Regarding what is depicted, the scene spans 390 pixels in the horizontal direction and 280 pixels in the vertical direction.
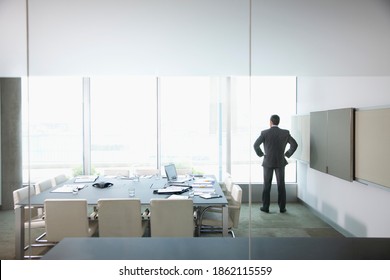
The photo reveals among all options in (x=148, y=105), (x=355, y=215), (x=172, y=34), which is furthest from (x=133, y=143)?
(x=355, y=215)

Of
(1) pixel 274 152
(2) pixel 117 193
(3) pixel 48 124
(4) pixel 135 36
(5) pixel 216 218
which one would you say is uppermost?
(4) pixel 135 36

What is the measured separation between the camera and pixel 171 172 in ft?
10.4

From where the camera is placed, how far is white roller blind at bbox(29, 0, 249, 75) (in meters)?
1.65

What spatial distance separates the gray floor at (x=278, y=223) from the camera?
1.93 metres

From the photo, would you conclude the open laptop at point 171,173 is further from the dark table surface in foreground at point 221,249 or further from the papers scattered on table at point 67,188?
the dark table surface in foreground at point 221,249

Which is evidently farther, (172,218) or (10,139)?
(172,218)

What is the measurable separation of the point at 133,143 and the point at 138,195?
0.49 m

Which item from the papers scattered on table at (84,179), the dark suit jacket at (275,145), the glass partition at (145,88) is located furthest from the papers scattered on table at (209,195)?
the papers scattered on table at (84,179)

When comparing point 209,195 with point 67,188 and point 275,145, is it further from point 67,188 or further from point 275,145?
point 67,188

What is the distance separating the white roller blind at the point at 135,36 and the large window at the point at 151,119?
203 mm

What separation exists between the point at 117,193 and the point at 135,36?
4.97ft

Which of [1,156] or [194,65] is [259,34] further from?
[1,156]

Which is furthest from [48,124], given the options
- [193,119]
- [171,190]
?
[171,190]

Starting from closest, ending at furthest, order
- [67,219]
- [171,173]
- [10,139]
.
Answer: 1. [10,139]
2. [67,219]
3. [171,173]
